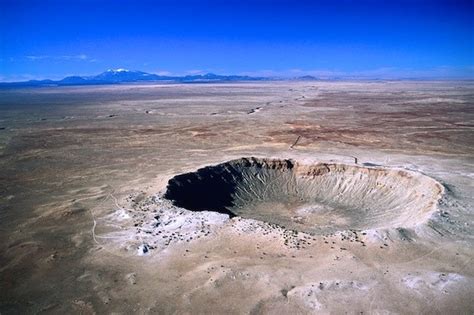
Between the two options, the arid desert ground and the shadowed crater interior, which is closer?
the arid desert ground

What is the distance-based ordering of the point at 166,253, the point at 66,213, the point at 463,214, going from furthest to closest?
1. the point at 66,213
2. the point at 463,214
3. the point at 166,253

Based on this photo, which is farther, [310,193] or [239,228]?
[310,193]

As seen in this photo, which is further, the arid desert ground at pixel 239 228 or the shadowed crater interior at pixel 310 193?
the shadowed crater interior at pixel 310 193

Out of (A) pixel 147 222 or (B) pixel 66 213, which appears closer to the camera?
(A) pixel 147 222

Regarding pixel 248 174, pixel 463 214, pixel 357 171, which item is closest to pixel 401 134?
pixel 357 171

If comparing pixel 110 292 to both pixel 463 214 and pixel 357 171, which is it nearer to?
pixel 463 214
